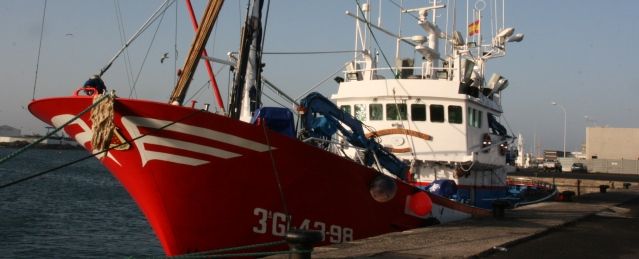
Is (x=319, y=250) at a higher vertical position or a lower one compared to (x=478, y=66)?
lower

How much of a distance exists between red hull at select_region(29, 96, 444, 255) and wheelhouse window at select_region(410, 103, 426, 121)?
493 cm

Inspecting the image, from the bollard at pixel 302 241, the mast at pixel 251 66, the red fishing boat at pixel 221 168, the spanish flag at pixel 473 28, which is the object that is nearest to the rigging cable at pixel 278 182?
the red fishing boat at pixel 221 168

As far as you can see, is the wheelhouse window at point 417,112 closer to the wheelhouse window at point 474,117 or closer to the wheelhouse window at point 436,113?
the wheelhouse window at point 436,113

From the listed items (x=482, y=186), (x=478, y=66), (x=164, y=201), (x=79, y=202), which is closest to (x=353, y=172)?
(x=164, y=201)

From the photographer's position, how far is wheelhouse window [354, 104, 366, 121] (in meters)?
15.6

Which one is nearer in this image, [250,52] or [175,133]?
[175,133]

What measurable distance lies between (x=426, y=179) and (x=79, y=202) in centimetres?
2338

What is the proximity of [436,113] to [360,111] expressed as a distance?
182 centimetres

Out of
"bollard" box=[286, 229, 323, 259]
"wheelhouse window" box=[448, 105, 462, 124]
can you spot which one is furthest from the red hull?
"wheelhouse window" box=[448, 105, 462, 124]

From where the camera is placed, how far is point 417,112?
49.6 ft

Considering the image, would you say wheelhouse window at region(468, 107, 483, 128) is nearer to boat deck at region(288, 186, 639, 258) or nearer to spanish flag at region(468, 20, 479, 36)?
boat deck at region(288, 186, 639, 258)

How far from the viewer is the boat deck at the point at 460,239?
8.73 m

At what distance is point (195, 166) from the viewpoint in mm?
9289

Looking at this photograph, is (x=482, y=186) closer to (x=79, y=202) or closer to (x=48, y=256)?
(x=48, y=256)
